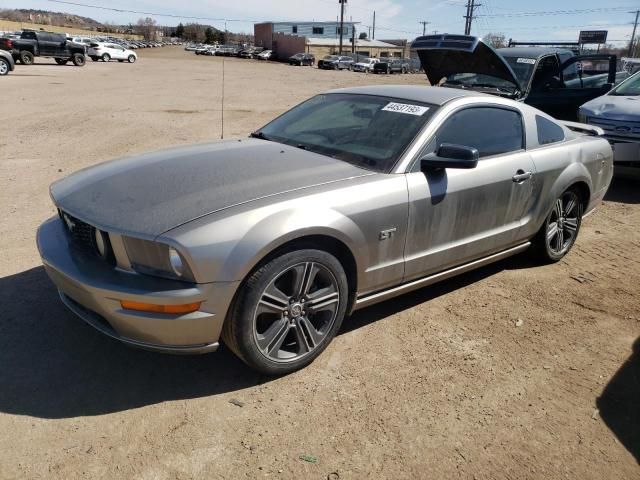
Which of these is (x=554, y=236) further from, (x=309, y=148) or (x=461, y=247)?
(x=309, y=148)

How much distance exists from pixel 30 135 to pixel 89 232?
8214 millimetres

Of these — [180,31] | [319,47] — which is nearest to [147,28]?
[180,31]

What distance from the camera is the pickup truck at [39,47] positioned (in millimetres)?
28125

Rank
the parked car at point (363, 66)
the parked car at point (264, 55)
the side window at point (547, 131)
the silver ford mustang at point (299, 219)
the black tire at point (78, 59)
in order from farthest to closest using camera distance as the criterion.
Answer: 1. the parked car at point (264, 55)
2. the parked car at point (363, 66)
3. the black tire at point (78, 59)
4. the side window at point (547, 131)
5. the silver ford mustang at point (299, 219)

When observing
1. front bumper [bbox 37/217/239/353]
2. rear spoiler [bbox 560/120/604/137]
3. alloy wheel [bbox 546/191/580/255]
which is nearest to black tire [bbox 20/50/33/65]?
rear spoiler [bbox 560/120/604/137]

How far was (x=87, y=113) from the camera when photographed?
1246 centimetres

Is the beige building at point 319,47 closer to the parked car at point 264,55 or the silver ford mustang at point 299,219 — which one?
the parked car at point 264,55

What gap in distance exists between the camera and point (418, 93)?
12.7 ft

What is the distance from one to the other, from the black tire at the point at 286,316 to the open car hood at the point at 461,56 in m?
3.92

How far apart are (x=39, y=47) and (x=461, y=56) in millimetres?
30256

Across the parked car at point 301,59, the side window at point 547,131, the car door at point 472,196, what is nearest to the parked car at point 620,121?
the side window at point 547,131

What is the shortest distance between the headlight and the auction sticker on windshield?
77.5 inches

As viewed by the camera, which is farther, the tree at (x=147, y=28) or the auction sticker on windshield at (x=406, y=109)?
the tree at (x=147, y=28)

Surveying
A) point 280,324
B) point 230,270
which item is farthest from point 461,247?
point 230,270
